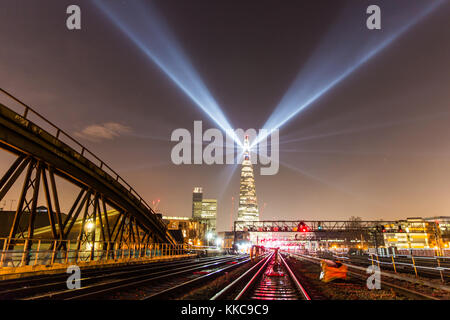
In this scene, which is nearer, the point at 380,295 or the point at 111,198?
the point at 380,295
